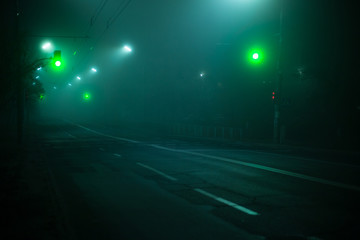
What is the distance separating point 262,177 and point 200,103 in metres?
36.9

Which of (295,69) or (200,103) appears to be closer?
(295,69)

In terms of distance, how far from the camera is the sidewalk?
5.30 m

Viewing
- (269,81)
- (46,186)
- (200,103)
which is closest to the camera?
(46,186)

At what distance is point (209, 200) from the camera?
7633mm

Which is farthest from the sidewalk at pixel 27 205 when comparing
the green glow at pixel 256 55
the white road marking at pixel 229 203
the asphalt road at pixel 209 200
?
the green glow at pixel 256 55

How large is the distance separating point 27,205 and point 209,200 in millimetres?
4042

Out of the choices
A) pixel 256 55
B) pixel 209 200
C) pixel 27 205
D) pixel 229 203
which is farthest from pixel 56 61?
pixel 229 203

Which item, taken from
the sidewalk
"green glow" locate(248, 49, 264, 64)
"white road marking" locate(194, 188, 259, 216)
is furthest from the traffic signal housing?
"white road marking" locate(194, 188, 259, 216)

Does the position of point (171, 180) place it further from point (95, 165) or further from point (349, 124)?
point (349, 124)

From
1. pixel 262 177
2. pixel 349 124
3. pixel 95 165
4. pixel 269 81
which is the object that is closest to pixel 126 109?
pixel 269 81

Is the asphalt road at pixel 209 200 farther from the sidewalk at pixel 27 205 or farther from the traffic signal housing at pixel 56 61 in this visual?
the traffic signal housing at pixel 56 61

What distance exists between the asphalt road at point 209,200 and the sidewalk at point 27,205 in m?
0.26

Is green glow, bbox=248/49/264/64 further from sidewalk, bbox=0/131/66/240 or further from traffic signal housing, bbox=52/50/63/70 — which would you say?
sidewalk, bbox=0/131/66/240

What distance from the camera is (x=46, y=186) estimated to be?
8.62m
